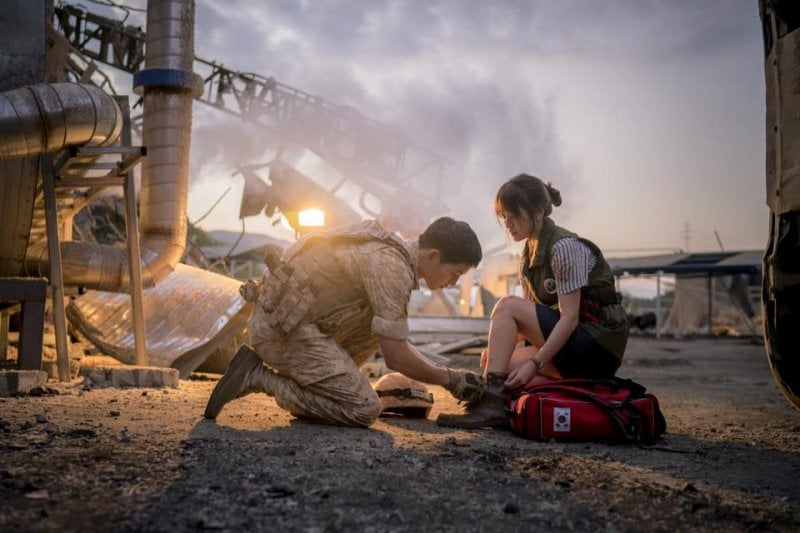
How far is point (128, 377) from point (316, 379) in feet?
7.13

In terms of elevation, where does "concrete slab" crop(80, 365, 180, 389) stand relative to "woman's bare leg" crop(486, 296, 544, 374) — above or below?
below

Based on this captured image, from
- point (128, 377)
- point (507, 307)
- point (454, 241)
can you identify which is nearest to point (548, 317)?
point (507, 307)

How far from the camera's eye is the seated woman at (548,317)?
3703mm

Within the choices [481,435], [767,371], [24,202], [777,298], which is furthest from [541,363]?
[767,371]

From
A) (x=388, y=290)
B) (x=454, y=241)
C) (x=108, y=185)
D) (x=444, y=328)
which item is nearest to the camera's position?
(x=388, y=290)

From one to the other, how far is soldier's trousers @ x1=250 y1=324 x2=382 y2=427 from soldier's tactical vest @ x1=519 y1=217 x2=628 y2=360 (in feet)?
4.20

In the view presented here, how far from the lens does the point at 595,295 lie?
3.87 m

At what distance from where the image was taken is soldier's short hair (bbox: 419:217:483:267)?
355 cm

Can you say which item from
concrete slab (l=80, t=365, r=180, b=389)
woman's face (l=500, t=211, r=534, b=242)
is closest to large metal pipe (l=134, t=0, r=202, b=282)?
concrete slab (l=80, t=365, r=180, b=389)

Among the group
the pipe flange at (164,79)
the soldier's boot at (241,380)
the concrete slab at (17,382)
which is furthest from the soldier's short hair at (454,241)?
the pipe flange at (164,79)

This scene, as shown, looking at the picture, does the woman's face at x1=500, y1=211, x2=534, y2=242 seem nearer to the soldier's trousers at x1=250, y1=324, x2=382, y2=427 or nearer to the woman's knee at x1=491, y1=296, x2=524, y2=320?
the woman's knee at x1=491, y1=296, x2=524, y2=320

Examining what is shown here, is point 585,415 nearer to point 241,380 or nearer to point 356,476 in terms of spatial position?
point 356,476

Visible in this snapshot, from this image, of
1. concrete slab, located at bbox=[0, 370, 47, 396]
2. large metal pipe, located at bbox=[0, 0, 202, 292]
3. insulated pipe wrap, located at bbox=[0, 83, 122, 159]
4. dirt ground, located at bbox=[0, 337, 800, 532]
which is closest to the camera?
dirt ground, located at bbox=[0, 337, 800, 532]

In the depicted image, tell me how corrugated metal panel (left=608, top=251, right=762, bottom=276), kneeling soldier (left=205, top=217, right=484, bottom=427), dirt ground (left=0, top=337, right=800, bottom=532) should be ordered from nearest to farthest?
dirt ground (left=0, top=337, right=800, bottom=532)
kneeling soldier (left=205, top=217, right=484, bottom=427)
corrugated metal panel (left=608, top=251, right=762, bottom=276)
